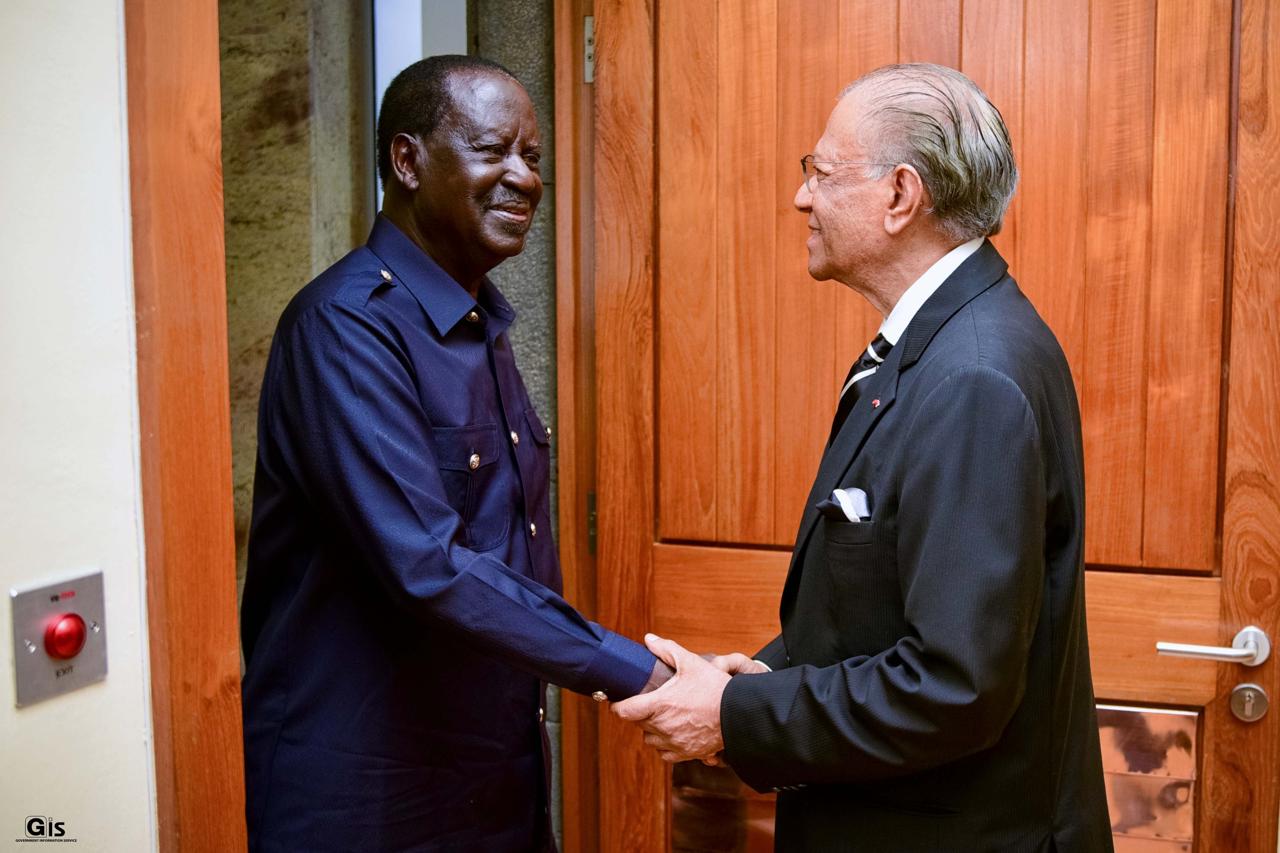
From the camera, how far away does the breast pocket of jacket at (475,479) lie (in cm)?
158

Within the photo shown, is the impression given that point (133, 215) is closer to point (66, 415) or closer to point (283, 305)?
point (66, 415)

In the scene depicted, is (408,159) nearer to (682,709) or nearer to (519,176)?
(519,176)

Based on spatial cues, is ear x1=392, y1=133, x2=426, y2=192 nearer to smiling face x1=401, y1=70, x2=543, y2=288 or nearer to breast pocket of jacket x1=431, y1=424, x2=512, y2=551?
smiling face x1=401, y1=70, x2=543, y2=288

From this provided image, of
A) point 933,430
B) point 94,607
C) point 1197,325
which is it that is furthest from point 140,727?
point 1197,325

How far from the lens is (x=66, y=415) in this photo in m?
1.07

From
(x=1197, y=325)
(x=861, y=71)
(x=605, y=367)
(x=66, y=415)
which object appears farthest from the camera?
(x=605, y=367)

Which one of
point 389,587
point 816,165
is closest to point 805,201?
point 816,165

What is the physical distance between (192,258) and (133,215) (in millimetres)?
85

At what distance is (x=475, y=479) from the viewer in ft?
5.30

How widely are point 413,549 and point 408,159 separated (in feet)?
2.13

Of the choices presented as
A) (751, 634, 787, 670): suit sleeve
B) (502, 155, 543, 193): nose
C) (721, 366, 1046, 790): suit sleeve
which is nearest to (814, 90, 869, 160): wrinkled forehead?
(721, 366, 1046, 790): suit sleeve

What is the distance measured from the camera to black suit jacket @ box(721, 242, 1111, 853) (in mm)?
1172

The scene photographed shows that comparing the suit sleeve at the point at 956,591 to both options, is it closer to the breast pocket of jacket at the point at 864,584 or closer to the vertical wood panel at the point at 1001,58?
the breast pocket of jacket at the point at 864,584

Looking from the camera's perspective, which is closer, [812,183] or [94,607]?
[94,607]
